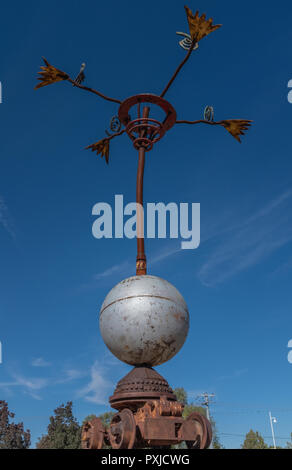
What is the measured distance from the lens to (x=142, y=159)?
7.57 metres

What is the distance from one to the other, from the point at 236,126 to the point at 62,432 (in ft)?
84.0

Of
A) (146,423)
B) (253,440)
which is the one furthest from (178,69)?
(253,440)

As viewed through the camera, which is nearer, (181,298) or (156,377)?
(156,377)

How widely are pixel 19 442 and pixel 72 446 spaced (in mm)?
4740

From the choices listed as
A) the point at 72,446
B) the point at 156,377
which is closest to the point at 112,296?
the point at 156,377

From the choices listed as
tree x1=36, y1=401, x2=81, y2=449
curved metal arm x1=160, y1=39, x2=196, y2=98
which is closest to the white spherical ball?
curved metal arm x1=160, y1=39, x2=196, y2=98

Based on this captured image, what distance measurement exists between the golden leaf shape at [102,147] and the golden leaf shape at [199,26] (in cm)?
280

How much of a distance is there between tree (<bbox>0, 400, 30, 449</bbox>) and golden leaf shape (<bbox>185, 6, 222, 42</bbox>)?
29565 mm

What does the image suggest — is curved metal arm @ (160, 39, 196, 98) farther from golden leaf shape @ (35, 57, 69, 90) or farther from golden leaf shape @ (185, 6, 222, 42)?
golden leaf shape @ (35, 57, 69, 90)

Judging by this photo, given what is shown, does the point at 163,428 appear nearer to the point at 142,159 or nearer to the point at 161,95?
the point at 142,159

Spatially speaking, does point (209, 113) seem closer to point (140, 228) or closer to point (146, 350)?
point (140, 228)

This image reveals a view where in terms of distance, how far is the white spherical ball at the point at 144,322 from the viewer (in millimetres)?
5969
